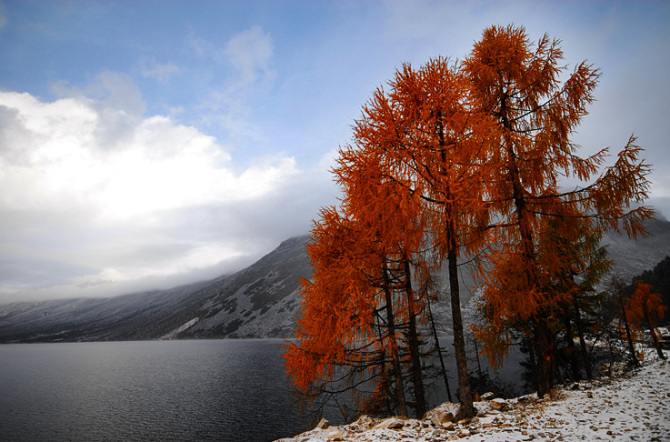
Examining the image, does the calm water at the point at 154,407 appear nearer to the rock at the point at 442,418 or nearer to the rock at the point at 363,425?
the rock at the point at 363,425

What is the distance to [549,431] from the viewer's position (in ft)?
21.7

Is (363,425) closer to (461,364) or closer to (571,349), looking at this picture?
(461,364)

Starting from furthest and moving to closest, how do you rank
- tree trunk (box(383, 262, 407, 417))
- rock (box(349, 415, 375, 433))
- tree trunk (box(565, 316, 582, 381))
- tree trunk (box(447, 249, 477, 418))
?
tree trunk (box(565, 316, 582, 381))
rock (box(349, 415, 375, 433))
tree trunk (box(383, 262, 407, 417))
tree trunk (box(447, 249, 477, 418))

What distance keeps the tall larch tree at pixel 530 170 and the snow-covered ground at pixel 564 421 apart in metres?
1.82

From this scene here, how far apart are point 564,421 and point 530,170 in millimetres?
6642

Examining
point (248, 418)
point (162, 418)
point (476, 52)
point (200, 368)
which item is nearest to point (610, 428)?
point (476, 52)

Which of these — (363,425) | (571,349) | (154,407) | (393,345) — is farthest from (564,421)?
(154,407)

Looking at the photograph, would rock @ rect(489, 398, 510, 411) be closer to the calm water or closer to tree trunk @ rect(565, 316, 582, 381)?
tree trunk @ rect(565, 316, 582, 381)

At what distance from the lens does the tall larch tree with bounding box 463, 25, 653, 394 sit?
8.93m

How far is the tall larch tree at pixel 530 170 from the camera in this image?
29.3ft

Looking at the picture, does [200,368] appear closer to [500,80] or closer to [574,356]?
[574,356]

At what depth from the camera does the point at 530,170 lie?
961 cm

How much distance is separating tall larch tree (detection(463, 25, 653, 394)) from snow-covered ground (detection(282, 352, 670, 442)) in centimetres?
182

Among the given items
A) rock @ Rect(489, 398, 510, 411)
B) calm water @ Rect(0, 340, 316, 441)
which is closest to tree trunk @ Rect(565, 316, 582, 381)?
rock @ Rect(489, 398, 510, 411)
